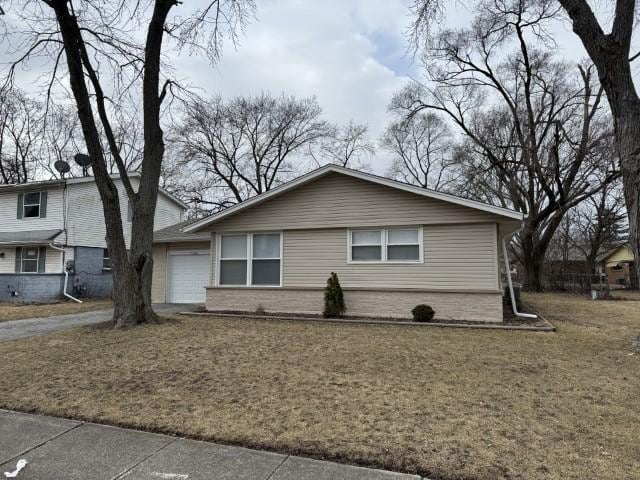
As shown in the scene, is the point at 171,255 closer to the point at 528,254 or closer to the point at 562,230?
the point at 528,254

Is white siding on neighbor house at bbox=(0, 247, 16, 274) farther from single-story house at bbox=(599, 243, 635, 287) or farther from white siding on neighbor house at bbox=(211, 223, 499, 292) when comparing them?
single-story house at bbox=(599, 243, 635, 287)

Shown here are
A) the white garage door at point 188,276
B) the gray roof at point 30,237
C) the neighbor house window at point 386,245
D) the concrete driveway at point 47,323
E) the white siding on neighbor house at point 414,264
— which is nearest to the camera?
the concrete driveway at point 47,323

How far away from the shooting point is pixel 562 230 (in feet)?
149

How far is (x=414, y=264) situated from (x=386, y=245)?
906 millimetres

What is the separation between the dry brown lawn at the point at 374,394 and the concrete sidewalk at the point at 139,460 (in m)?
0.19

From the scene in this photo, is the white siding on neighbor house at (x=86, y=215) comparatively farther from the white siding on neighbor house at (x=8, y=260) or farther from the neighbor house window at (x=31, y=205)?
the white siding on neighbor house at (x=8, y=260)

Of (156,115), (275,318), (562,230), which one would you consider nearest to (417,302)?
(275,318)

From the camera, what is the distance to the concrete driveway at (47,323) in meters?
9.06

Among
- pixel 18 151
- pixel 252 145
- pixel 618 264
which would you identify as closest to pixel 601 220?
pixel 618 264

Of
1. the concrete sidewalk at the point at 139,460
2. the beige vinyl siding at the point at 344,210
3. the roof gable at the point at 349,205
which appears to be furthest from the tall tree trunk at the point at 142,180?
the concrete sidewalk at the point at 139,460

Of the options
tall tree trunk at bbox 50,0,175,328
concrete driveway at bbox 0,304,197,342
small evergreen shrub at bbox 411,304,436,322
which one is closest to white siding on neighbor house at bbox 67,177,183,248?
concrete driveway at bbox 0,304,197,342

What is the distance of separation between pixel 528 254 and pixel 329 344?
22279mm

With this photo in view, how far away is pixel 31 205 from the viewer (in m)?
18.9

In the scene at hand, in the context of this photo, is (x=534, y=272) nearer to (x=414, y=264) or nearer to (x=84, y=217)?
(x=414, y=264)
